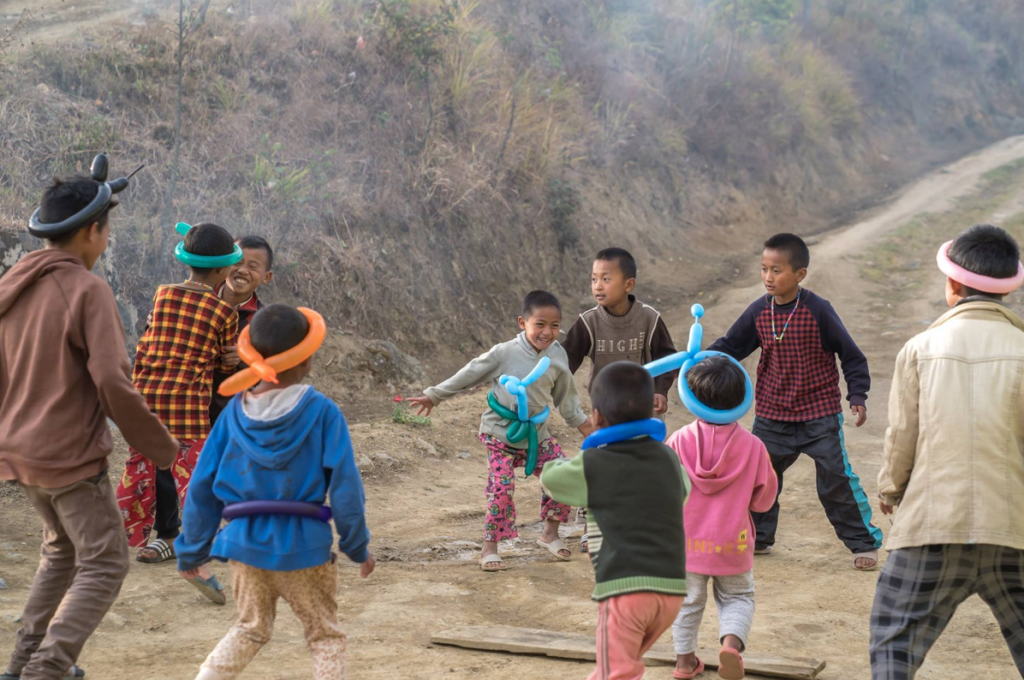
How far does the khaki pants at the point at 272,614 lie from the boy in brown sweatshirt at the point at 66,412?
497 mm

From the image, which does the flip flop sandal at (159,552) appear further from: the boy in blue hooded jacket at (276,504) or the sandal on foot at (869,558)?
the sandal on foot at (869,558)

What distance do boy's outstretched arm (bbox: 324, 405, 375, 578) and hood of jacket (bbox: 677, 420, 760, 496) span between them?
4.50 ft

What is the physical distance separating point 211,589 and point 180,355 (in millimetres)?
1122

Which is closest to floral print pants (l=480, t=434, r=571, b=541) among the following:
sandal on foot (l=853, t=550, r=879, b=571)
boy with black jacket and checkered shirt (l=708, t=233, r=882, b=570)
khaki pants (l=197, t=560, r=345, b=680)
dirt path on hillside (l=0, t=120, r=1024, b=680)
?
dirt path on hillside (l=0, t=120, r=1024, b=680)

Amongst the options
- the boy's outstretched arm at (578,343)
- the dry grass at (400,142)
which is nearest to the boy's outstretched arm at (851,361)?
the boy's outstretched arm at (578,343)

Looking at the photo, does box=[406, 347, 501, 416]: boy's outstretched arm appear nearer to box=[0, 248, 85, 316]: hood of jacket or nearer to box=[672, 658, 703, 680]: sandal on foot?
box=[672, 658, 703, 680]: sandal on foot

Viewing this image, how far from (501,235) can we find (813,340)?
284 inches

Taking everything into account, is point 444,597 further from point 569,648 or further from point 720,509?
point 720,509

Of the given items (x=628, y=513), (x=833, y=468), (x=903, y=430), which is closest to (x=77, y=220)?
(x=628, y=513)

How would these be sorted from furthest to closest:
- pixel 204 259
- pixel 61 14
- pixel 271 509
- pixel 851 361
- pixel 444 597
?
1. pixel 61 14
2. pixel 851 361
3. pixel 444 597
4. pixel 204 259
5. pixel 271 509

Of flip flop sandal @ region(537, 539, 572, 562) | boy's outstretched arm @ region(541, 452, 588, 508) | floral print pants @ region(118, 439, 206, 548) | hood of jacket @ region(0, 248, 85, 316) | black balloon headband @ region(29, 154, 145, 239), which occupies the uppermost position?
black balloon headband @ region(29, 154, 145, 239)

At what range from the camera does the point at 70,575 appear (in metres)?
3.45

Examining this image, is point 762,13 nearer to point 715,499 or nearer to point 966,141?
point 966,141

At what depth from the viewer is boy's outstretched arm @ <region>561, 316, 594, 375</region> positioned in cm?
573
